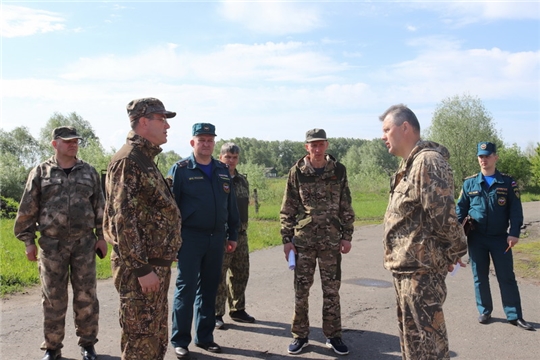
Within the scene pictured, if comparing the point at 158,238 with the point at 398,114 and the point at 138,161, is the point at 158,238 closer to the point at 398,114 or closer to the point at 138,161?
the point at 138,161

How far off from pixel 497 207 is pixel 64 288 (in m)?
5.21

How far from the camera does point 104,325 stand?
5.89 meters

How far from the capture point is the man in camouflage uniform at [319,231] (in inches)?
201

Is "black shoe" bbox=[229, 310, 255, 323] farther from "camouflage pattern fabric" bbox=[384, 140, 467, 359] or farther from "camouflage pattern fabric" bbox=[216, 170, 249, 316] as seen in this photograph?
"camouflage pattern fabric" bbox=[384, 140, 467, 359]

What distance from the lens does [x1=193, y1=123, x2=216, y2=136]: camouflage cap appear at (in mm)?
5219

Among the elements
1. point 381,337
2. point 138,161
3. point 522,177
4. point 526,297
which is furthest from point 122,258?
point 522,177

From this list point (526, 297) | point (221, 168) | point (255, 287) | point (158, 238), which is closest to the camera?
point (158, 238)

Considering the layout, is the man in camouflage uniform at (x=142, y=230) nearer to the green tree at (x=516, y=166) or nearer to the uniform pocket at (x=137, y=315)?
the uniform pocket at (x=137, y=315)

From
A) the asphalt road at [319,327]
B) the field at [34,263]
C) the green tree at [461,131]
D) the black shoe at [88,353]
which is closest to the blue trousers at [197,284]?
the asphalt road at [319,327]

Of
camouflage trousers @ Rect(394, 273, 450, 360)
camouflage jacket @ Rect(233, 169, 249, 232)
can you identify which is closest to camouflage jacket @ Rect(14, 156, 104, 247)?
camouflage jacket @ Rect(233, 169, 249, 232)

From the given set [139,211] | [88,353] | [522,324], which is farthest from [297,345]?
[522,324]

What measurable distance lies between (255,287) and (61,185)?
3.96 metres

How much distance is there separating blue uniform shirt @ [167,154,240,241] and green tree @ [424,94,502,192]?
4699 centimetres

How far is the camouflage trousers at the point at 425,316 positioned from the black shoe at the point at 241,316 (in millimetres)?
2948
